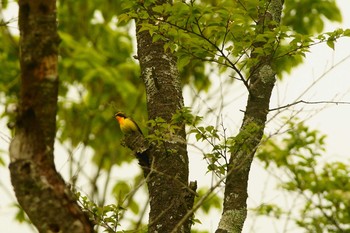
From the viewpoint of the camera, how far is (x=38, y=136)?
2396 mm

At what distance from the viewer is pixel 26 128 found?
7.85 feet

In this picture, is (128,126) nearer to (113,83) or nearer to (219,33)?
(219,33)

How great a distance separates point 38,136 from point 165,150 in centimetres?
139

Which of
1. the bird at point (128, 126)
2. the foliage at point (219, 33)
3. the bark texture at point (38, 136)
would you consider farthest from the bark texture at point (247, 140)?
the bark texture at point (38, 136)

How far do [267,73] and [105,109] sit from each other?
18.1ft

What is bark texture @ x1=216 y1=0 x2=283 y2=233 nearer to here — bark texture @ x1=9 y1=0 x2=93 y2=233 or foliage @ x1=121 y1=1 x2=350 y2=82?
foliage @ x1=121 y1=1 x2=350 y2=82

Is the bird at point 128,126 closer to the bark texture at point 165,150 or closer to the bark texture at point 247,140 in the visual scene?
the bark texture at point 165,150

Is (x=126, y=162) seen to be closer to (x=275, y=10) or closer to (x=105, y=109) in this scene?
(x=105, y=109)

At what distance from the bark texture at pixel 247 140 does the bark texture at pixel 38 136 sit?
123cm

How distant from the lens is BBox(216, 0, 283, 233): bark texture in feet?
11.6

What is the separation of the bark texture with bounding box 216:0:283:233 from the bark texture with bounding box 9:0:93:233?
1.23 metres

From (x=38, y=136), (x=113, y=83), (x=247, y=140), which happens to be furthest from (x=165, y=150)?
(x=113, y=83)

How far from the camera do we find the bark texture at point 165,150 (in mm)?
3521

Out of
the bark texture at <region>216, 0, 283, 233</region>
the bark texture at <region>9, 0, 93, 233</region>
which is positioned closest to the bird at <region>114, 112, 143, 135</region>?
the bark texture at <region>216, 0, 283, 233</region>
